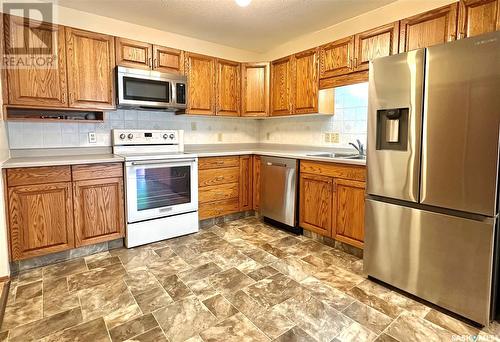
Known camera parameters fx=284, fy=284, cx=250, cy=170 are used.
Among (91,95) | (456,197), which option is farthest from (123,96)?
(456,197)

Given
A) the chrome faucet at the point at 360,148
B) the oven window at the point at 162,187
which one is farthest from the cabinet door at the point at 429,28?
the oven window at the point at 162,187

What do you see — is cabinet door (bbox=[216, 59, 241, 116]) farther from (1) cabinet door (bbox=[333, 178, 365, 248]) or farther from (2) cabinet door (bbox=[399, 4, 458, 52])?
(2) cabinet door (bbox=[399, 4, 458, 52])

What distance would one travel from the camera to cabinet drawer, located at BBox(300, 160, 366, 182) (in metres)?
2.54

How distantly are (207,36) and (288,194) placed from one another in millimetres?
2284

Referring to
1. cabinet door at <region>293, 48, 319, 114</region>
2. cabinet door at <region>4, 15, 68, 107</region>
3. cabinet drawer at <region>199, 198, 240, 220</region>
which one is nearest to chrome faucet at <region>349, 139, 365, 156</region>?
cabinet door at <region>293, 48, 319, 114</region>

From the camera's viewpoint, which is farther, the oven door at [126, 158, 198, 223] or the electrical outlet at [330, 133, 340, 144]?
the electrical outlet at [330, 133, 340, 144]

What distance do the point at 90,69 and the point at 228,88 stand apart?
1.64m

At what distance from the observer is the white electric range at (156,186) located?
9.32 feet

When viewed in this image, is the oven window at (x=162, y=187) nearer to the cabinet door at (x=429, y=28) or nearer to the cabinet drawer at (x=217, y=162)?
the cabinet drawer at (x=217, y=162)

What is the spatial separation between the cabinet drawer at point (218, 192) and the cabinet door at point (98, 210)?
0.94 m

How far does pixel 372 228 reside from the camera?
220cm

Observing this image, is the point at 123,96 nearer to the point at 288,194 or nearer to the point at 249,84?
the point at 249,84

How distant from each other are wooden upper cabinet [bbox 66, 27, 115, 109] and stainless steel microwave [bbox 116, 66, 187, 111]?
129mm

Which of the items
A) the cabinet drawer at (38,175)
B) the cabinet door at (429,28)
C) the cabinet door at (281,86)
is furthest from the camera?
the cabinet door at (281,86)
